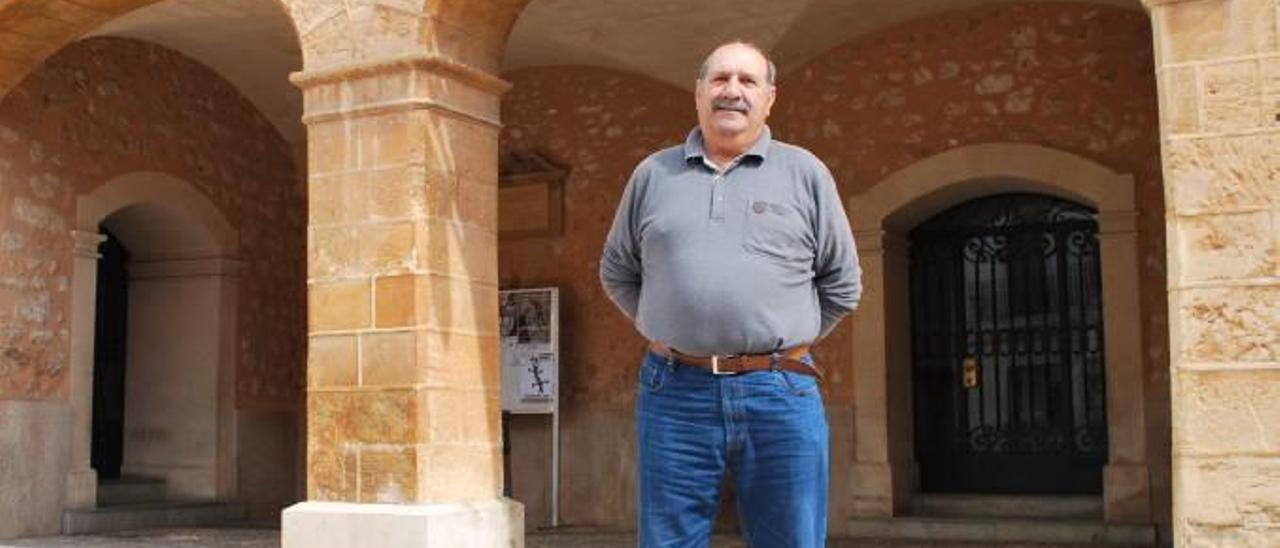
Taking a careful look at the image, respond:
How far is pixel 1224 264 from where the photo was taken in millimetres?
4410

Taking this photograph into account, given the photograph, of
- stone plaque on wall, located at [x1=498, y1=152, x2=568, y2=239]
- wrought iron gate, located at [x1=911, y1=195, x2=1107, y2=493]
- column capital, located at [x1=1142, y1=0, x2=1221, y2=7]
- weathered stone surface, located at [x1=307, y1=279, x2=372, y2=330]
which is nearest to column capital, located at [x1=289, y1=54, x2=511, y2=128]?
weathered stone surface, located at [x1=307, y1=279, x2=372, y2=330]

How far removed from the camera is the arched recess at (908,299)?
8016 mm

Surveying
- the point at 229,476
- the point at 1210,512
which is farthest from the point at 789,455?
the point at 229,476

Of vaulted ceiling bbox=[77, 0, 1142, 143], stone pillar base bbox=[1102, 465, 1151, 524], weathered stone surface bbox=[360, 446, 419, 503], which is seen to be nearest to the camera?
weathered stone surface bbox=[360, 446, 419, 503]

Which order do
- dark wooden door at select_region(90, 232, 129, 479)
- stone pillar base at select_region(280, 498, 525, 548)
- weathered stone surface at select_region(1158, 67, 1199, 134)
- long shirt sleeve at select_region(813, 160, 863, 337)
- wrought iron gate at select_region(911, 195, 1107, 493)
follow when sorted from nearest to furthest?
long shirt sleeve at select_region(813, 160, 863, 337) → weathered stone surface at select_region(1158, 67, 1199, 134) → stone pillar base at select_region(280, 498, 525, 548) → wrought iron gate at select_region(911, 195, 1107, 493) → dark wooden door at select_region(90, 232, 129, 479)

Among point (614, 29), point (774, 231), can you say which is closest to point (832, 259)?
point (774, 231)

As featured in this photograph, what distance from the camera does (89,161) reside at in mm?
8914

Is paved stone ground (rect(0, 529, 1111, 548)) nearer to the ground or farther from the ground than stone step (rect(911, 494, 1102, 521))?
nearer to the ground

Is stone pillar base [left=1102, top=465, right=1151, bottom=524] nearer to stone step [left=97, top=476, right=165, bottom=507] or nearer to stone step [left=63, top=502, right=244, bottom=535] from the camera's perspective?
stone step [left=63, top=502, right=244, bottom=535]

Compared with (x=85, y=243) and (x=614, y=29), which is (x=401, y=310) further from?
(x=85, y=243)

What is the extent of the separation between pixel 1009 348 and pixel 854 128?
1596mm

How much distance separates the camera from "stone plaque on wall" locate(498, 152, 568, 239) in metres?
9.77

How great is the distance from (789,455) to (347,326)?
3527 mm

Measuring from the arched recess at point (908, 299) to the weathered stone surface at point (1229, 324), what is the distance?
3731 mm
